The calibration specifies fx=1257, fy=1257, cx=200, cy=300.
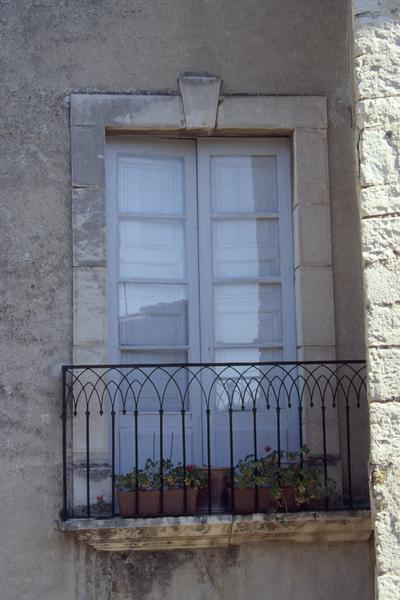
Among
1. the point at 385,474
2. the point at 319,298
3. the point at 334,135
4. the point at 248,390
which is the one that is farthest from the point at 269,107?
the point at 385,474

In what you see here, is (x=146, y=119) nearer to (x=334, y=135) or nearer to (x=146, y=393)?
(x=334, y=135)

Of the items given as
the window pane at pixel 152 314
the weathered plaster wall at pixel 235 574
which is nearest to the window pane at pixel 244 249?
the window pane at pixel 152 314

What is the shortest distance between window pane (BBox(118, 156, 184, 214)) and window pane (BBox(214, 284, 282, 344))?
1.85ft

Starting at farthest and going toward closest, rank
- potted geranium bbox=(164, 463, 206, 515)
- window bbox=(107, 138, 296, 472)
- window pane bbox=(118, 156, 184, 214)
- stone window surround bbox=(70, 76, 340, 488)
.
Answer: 1. window pane bbox=(118, 156, 184, 214)
2. window bbox=(107, 138, 296, 472)
3. stone window surround bbox=(70, 76, 340, 488)
4. potted geranium bbox=(164, 463, 206, 515)

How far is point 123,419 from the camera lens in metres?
6.90

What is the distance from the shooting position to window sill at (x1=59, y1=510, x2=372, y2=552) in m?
6.42

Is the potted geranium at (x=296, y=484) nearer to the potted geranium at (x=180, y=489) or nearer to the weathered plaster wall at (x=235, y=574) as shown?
the weathered plaster wall at (x=235, y=574)

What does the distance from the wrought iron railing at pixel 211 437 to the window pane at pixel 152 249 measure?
562 mm

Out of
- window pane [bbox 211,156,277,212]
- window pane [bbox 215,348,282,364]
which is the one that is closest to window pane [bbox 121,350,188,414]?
window pane [bbox 215,348,282,364]

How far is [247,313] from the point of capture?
23.4 feet

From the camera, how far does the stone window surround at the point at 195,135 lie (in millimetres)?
6773

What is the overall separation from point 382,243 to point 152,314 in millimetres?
2322

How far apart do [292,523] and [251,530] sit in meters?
0.22

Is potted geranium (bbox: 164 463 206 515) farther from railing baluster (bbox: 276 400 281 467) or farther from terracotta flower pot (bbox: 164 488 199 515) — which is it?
railing baluster (bbox: 276 400 281 467)
